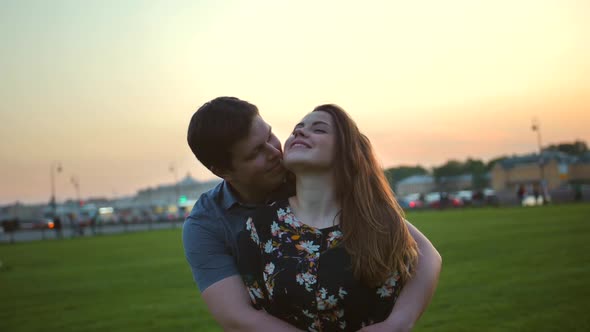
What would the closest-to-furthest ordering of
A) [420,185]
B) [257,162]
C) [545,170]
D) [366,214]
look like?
[366,214], [257,162], [545,170], [420,185]

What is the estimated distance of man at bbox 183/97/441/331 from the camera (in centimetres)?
304

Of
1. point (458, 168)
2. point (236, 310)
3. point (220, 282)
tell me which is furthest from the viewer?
point (458, 168)

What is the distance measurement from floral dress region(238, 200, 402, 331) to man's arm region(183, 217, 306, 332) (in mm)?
70

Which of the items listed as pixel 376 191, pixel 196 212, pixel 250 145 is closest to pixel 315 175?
pixel 376 191

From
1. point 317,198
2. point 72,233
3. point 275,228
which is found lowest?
point 72,233

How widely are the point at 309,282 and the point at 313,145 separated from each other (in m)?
0.64

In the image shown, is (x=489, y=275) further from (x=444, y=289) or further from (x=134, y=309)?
(x=134, y=309)

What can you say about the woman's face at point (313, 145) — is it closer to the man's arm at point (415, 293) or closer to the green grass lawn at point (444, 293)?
the man's arm at point (415, 293)

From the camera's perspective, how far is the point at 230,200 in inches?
140

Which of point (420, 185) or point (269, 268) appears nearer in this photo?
point (269, 268)

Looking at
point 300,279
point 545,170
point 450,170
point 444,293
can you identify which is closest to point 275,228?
point 300,279

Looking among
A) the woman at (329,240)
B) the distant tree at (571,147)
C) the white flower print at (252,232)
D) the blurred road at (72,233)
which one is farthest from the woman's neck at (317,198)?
the distant tree at (571,147)

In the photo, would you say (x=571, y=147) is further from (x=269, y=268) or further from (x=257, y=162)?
(x=269, y=268)

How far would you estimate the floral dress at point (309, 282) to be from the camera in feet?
9.09
